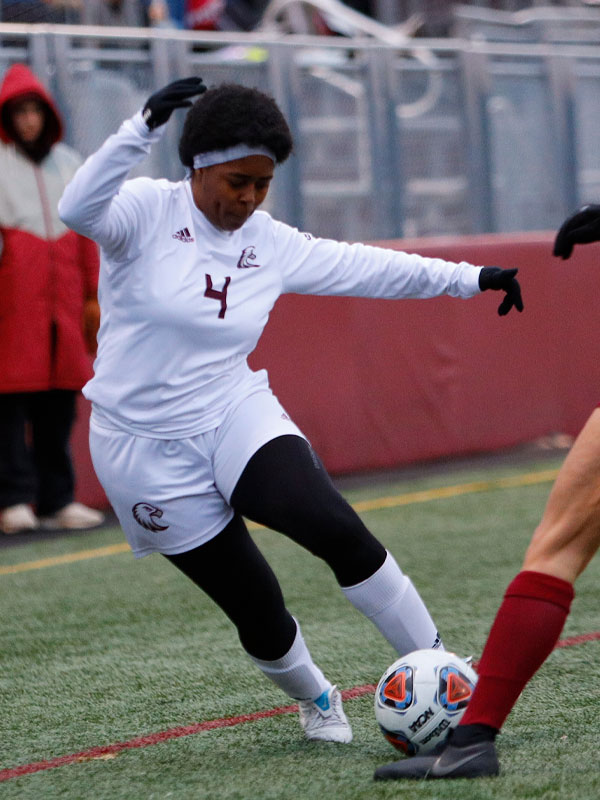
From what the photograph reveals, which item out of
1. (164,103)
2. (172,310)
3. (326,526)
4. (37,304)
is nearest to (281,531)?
(326,526)

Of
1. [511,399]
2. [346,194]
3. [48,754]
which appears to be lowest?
[511,399]

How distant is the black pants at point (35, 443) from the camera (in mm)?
7975

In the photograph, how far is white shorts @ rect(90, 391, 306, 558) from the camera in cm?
367

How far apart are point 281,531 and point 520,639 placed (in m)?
0.72

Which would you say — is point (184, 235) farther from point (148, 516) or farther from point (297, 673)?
point (297, 673)

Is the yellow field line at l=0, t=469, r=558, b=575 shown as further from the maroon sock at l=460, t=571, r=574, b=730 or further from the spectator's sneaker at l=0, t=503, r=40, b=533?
the maroon sock at l=460, t=571, r=574, b=730

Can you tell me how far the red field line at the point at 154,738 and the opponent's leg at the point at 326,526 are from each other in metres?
0.72

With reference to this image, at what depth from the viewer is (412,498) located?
28.8ft

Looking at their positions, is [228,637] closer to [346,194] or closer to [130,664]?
[130,664]

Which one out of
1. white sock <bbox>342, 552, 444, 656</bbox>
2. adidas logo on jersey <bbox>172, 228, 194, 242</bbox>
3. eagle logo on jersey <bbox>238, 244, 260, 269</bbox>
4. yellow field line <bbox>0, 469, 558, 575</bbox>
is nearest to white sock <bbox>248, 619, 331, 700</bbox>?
white sock <bbox>342, 552, 444, 656</bbox>

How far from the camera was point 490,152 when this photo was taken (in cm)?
1058

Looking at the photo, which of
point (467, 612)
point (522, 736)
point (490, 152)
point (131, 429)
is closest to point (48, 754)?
point (131, 429)

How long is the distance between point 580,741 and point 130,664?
1.95m

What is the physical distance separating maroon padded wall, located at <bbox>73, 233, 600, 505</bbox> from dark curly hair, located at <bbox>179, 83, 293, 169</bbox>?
525 cm
